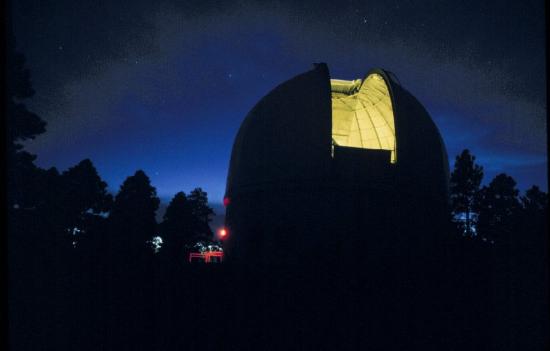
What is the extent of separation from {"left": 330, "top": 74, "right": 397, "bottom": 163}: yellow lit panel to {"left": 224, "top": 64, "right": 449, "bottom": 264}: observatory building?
1.57 meters

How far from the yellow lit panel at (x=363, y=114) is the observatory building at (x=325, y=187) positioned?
5.16 ft

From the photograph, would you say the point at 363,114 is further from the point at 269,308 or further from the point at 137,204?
the point at 137,204

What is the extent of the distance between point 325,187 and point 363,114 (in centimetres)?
758

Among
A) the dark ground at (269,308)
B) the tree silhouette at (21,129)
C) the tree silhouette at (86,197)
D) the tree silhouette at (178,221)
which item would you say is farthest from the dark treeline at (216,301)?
the tree silhouette at (178,221)

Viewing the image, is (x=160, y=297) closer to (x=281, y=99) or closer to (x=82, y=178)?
Result: (x=281, y=99)

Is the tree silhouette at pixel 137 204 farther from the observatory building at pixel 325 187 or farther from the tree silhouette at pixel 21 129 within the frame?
the observatory building at pixel 325 187

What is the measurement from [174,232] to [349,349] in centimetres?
2397

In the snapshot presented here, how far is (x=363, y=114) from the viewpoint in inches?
768

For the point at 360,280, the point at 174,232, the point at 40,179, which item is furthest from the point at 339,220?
the point at 174,232

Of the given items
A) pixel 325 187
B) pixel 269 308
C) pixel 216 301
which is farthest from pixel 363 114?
pixel 216 301

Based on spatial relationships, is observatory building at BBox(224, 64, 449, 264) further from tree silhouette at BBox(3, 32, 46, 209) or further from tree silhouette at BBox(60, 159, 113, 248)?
tree silhouette at BBox(60, 159, 113, 248)

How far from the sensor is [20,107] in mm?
12312

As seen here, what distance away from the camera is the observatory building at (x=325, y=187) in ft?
43.9

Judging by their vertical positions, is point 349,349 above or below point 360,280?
below
